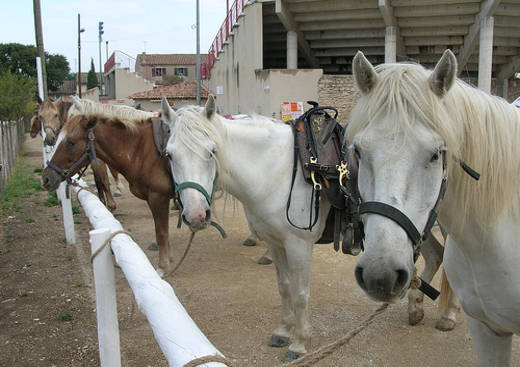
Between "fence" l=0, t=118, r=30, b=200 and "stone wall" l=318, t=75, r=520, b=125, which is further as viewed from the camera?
"stone wall" l=318, t=75, r=520, b=125

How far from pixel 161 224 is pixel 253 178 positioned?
7.03ft

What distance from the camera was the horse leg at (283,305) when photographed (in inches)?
131

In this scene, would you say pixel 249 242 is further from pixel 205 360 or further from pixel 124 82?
pixel 124 82

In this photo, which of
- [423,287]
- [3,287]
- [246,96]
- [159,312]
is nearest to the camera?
[159,312]

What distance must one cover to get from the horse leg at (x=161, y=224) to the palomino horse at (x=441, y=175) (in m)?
3.50

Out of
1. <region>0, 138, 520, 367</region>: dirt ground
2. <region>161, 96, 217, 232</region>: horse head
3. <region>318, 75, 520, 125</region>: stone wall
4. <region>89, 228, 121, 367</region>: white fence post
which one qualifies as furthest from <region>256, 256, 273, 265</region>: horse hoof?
<region>318, 75, 520, 125</region>: stone wall

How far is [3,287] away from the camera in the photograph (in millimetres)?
4168

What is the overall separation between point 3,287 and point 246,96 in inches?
574

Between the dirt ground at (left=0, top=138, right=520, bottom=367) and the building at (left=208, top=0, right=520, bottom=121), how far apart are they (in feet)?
31.7

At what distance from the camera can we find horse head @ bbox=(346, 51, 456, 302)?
137cm

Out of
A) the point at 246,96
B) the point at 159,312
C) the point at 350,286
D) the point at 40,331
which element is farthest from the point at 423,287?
the point at 246,96

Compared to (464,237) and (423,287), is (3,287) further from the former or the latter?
(464,237)

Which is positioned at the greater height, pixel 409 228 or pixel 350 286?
pixel 409 228

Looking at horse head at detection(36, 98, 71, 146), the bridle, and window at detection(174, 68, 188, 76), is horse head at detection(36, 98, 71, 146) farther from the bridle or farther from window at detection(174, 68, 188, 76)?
window at detection(174, 68, 188, 76)
